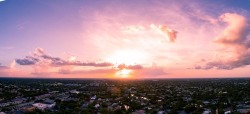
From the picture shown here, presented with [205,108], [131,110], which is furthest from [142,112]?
[205,108]

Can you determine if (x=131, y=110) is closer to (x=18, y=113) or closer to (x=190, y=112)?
(x=190, y=112)

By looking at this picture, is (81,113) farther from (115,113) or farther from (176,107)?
(176,107)

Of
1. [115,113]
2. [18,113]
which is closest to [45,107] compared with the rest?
[18,113]

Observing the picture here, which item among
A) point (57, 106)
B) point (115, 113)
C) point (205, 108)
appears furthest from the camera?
point (57, 106)

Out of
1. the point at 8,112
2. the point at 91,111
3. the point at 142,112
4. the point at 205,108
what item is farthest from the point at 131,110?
the point at 8,112

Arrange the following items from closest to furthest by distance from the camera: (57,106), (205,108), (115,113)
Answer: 1. (115,113)
2. (205,108)
3. (57,106)

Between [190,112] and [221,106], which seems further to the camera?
[221,106]

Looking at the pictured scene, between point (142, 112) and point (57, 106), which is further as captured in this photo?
point (57, 106)
